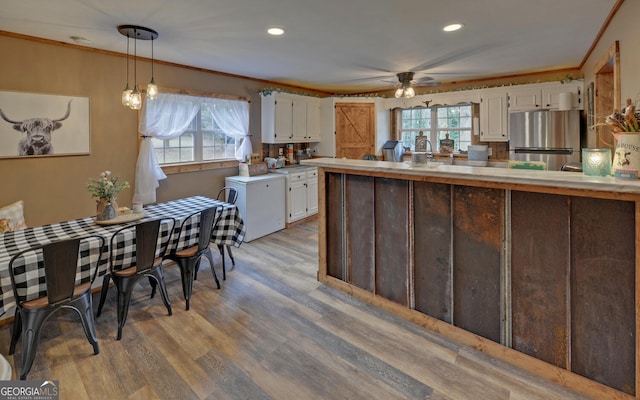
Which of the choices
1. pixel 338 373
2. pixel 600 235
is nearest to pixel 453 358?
pixel 338 373

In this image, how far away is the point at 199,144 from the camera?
4.84 meters

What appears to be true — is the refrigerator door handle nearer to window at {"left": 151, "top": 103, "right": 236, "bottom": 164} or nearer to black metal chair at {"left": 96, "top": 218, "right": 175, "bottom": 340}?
window at {"left": 151, "top": 103, "right": 236, "bottom": 164}

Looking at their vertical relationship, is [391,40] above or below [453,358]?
above

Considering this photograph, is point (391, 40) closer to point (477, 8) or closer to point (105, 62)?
point (477, 8)

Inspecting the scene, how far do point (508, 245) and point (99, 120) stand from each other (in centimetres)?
413

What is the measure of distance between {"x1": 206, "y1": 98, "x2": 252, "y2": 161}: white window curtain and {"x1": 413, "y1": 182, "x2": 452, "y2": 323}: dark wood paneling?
11.2 feet

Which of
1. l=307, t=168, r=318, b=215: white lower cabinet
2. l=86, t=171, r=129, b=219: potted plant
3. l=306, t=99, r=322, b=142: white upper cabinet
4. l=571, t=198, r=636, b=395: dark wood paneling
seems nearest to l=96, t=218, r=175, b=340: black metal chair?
l=86, t=171, r=129, b=219: potted plant

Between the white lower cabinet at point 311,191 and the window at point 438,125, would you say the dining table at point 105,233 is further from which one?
the window at point 438,125

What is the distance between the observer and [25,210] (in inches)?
127

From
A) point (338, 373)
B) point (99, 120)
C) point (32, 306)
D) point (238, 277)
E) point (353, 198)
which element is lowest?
A: point (338, 373)

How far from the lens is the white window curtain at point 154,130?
13.3 ft

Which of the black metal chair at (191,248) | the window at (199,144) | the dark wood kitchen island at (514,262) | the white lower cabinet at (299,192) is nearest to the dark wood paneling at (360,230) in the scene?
the dark wood kitchen island at (514,262)

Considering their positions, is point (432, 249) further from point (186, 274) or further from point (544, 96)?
point (544, 96)

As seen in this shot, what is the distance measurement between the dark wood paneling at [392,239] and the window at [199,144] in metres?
3.01
